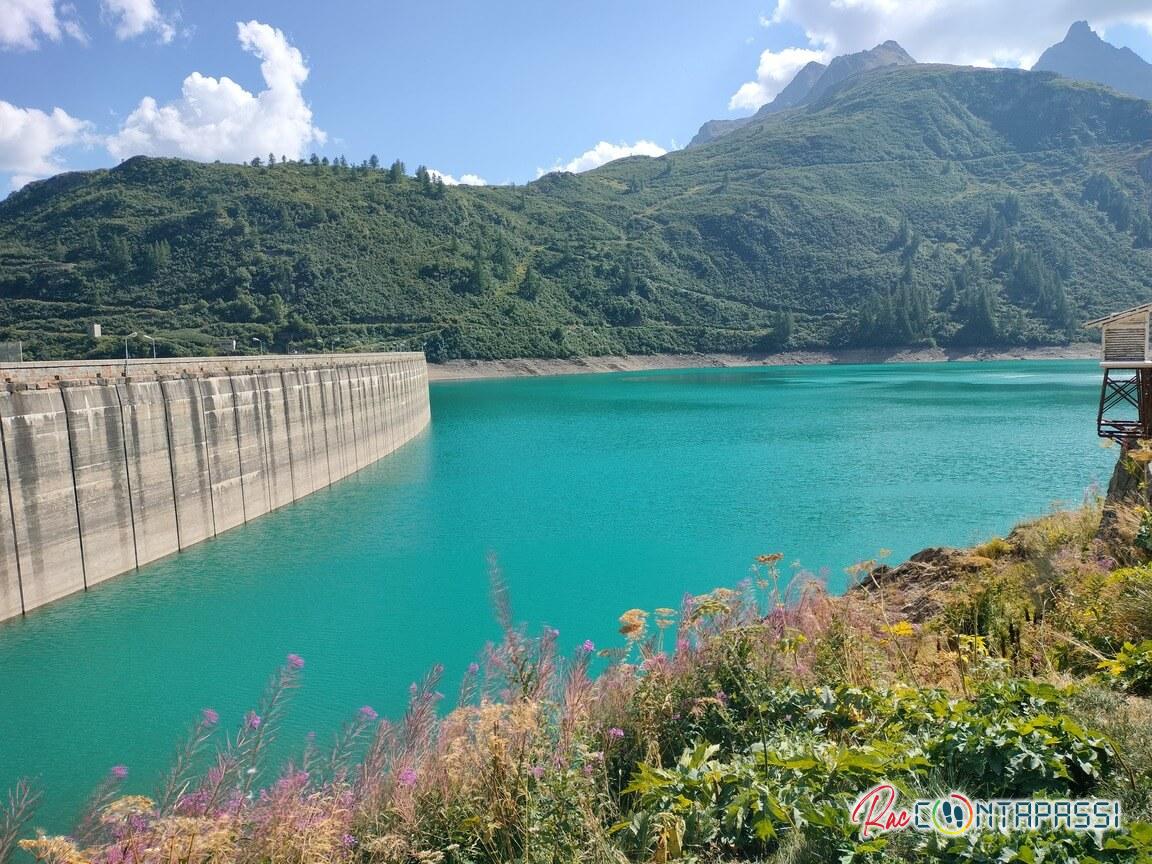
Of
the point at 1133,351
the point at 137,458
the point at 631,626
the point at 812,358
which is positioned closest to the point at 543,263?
Result: the point at 812,358

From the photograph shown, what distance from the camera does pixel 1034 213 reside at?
572 feet

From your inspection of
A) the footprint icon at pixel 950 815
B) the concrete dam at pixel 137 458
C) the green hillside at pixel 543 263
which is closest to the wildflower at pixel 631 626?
the footprint icon at pixel 950 815

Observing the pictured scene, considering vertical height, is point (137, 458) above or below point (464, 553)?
above

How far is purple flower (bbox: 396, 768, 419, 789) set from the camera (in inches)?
188

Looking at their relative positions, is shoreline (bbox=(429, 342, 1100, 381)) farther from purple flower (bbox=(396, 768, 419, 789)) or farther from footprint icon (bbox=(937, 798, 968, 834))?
footprint icon (bbox=(937, 798, 968, 834))

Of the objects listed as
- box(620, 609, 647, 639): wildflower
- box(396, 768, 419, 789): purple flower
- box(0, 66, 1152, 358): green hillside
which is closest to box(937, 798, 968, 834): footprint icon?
box(620, 609, 647, 639): wildflower

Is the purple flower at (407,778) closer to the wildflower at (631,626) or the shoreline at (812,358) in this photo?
the wildflower at (631,626)

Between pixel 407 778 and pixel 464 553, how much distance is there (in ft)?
66.8

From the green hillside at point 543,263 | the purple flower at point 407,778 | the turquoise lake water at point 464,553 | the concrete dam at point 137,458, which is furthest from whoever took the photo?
the green hillside at point 543,263

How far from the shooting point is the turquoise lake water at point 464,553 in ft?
49.0

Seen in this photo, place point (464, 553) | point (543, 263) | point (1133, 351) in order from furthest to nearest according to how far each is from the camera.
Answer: point (543, 263)
point (464, 553)
point (1133, 351)

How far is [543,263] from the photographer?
147 metres

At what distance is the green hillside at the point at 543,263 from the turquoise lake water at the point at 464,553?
5967 centimetres

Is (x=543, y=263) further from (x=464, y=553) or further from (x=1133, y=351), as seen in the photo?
(x=1133, y=351)
